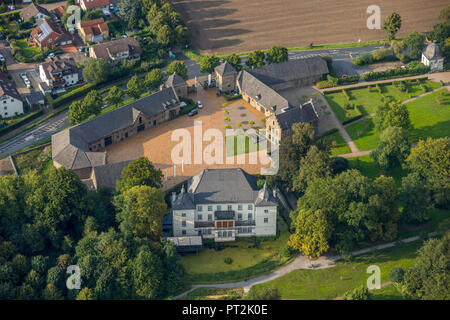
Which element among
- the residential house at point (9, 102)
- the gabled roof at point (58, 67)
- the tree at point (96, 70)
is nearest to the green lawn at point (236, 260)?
the residential house at point (9, 102)

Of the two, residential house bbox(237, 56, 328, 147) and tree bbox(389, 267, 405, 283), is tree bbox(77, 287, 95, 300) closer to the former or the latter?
tree bbox(389, 267, 405, 283)

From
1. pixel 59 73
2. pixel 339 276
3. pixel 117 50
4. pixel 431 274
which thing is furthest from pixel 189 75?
pixel 431 274

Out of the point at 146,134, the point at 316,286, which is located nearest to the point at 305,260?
the point at 316,286

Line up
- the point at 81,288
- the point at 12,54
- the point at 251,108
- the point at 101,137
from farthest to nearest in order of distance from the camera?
the point at 12,54 → the point at 251,108 → the point at 101,137 → the point at 81,288

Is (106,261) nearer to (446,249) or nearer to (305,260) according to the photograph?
(305,260)

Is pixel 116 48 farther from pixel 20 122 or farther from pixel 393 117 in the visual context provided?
pixel 393 117

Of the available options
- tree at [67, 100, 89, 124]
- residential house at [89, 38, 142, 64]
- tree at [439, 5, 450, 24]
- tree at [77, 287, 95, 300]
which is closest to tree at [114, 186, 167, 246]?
tree at [77, 287, 95, 300]
